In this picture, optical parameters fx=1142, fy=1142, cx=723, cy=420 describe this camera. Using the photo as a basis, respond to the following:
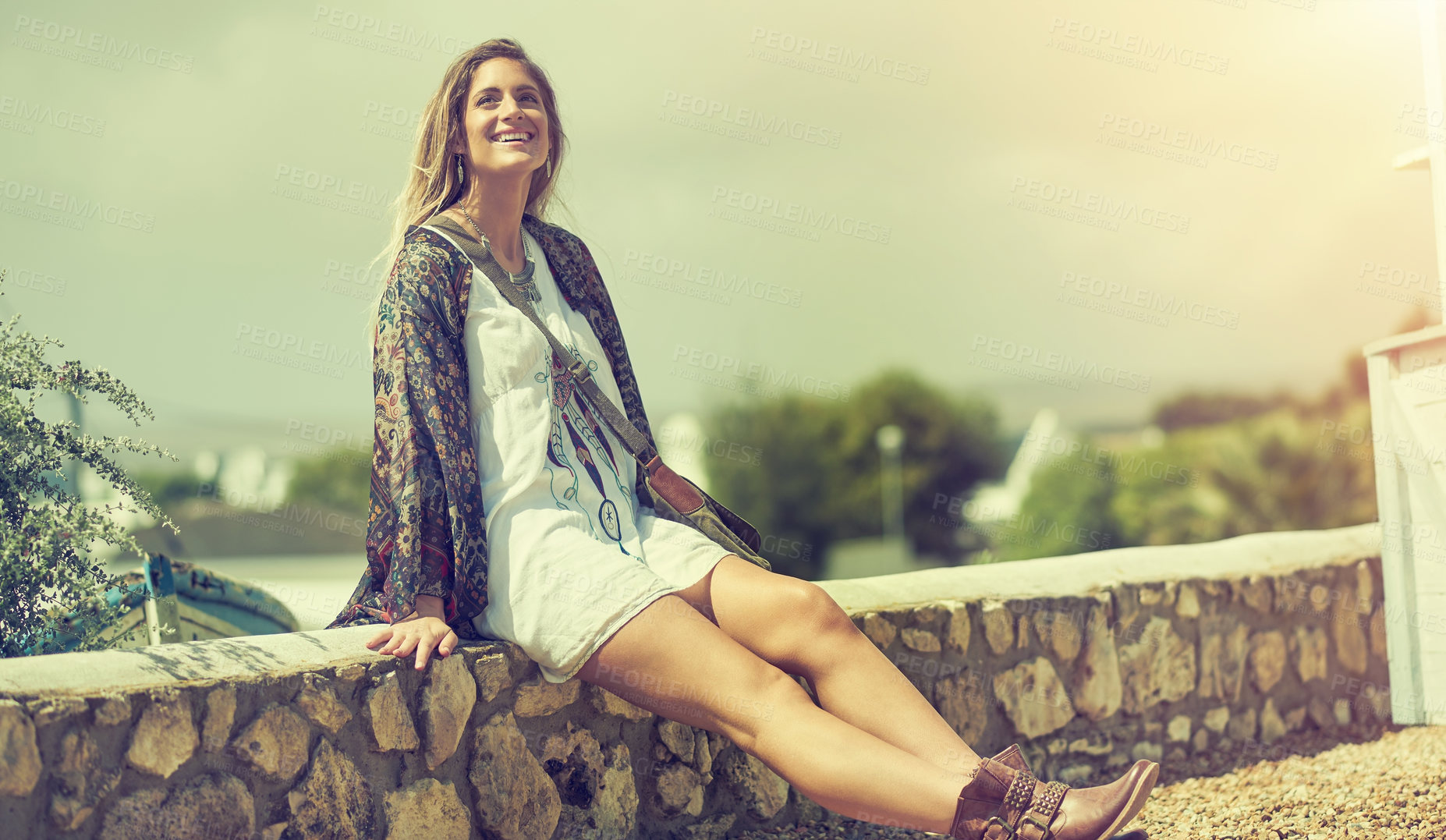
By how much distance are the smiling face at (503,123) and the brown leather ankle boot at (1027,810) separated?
5.25 ft

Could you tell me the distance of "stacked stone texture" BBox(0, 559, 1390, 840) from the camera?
5.89ft

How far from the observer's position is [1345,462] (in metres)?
22.4

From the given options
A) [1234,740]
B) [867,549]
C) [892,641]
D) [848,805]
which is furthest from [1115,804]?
[867,549]

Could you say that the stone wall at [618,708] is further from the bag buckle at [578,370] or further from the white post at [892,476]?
the white post at [892,476]

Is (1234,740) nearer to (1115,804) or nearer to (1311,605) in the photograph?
(1311,605)

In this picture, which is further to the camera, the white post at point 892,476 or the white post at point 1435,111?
the white post at point 892,476

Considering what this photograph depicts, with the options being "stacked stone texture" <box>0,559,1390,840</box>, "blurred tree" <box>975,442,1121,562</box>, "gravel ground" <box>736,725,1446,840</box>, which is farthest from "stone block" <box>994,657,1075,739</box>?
"blurred tree" <box>975,442,1121,562</box>

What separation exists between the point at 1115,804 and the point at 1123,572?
1594 mm

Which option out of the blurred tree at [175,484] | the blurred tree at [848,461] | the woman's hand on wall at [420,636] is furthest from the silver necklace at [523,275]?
the blurred tree at [175,484]

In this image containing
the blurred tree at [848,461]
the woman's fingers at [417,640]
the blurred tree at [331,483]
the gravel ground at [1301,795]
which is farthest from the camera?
the blurred tree at [331,483]

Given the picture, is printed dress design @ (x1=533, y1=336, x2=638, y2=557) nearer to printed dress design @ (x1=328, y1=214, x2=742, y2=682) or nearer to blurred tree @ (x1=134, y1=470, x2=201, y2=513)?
printed dress design @ (x1=328, y1=214, x2=742, y2=682)

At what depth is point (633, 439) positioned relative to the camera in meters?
2.58

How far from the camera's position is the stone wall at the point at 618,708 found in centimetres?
179

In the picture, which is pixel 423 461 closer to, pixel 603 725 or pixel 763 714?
pixel 603 725
